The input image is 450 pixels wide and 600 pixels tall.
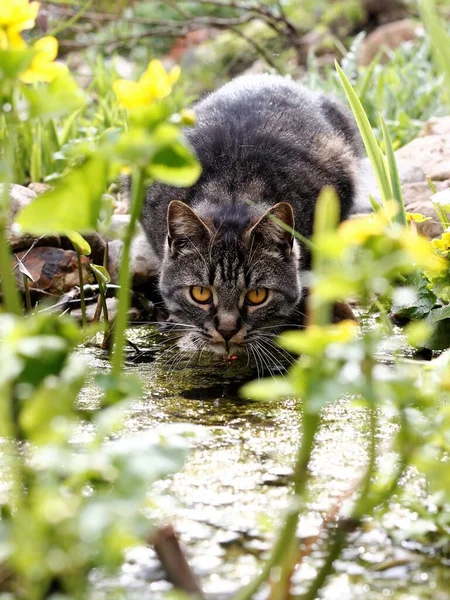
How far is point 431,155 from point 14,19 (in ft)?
10.3

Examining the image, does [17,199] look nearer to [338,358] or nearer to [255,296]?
[255,296]

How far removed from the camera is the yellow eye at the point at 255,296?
2648 mm

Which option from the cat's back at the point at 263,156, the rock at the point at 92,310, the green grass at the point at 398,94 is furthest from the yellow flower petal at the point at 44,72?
the green grass at the point at 398,94

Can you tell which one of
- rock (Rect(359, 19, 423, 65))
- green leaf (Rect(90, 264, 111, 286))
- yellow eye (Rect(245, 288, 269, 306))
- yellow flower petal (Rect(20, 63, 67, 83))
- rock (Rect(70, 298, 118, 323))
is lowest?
rock (Rect(70, 298, 118, 323))

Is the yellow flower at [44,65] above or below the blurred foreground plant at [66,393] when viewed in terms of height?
above

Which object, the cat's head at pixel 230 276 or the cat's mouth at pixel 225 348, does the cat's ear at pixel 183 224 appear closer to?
the cat's head at pixel 230 276

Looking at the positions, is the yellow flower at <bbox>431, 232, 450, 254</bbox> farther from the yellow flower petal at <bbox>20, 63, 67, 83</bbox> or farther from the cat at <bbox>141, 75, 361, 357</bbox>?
the yellow flower petal at <bbox>20, 63, 67, 83</bbox>

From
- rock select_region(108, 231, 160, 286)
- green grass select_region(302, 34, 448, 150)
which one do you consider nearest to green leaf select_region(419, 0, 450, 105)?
rock select_region(108, 231, 160, 286)

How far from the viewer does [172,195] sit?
125 inches

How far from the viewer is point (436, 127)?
4492mm

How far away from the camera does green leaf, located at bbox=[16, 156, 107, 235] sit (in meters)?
1.05

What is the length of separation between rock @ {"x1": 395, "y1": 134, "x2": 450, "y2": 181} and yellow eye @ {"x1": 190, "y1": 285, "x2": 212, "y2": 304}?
1.52 meters

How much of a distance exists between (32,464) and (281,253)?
1.40 m

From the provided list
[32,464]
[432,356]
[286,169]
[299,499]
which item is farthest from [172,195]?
[299,499]
